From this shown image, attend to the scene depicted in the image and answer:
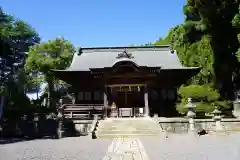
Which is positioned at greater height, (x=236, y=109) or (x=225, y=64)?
(x=225, y=64)

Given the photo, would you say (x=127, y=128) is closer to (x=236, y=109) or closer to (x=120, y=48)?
(x=236, y=109)

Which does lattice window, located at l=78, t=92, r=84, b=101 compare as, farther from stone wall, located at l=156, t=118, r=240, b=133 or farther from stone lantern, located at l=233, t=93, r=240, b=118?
stone lantern, located at l=233, t=93, r=240, b=118

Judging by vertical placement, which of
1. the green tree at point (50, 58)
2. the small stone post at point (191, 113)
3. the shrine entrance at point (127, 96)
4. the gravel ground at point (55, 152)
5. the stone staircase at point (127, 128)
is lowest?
the gravel ground at point (55, 152)

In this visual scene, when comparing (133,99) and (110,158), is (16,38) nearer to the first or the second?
(133,99)

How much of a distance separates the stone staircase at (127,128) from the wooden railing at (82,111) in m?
2.77

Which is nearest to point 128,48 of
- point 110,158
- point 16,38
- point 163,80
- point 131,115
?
point 163,80

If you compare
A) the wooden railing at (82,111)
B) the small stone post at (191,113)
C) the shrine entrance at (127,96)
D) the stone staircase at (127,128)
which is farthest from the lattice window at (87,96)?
the small stone post at (191,113)

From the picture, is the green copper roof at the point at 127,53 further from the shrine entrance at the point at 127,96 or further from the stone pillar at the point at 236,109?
the stone pillar at the point at 236,109

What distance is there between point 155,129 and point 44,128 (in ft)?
23.6

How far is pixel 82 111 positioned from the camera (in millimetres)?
19266

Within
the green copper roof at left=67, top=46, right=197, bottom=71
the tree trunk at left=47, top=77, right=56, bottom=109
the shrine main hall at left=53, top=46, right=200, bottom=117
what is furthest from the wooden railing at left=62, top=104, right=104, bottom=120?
the tree trunk at left=47, top=77, right=56, bottom=109

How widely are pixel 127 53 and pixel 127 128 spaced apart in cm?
1039

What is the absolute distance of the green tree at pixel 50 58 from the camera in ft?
103

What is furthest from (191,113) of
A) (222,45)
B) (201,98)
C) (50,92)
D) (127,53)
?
(50,92)
